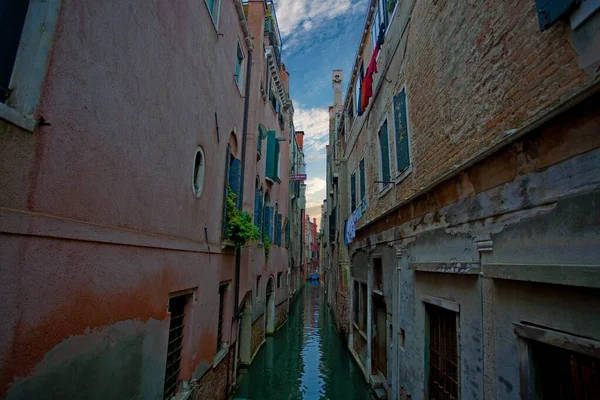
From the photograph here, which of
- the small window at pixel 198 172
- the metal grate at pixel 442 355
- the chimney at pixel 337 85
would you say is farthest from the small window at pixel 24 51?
the chimney at pixel 337 85

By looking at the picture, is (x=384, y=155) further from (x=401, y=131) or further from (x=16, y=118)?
(x=16, y=118)

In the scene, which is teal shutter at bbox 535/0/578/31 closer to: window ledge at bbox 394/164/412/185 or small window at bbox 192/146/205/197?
window ledge at bbox 394/164/412/185

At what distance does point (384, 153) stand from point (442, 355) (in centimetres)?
467

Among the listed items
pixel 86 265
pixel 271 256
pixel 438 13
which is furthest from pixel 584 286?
pixel 271 256

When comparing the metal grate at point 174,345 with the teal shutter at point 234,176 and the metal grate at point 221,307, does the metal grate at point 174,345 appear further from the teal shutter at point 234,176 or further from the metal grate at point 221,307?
the teal shutter at point 234,176

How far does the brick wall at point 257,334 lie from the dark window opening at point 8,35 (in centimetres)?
1005

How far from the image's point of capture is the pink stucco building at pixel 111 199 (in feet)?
7.07

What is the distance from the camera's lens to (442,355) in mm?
4711

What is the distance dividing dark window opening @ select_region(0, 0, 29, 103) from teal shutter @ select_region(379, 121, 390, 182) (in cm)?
672

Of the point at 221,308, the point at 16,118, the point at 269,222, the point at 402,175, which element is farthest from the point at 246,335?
the point at 16,118

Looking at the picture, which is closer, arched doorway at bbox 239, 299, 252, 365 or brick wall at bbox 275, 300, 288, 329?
arched doorway at bbox 239, 299, 252, 365

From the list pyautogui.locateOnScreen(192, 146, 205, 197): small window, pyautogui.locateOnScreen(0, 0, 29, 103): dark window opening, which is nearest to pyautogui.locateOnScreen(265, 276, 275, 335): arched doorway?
pyautogui.locateOnScreen(192, 146, 205, 197): small window

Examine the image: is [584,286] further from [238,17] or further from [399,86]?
[238,17]

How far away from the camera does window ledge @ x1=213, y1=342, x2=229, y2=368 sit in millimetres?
6617
